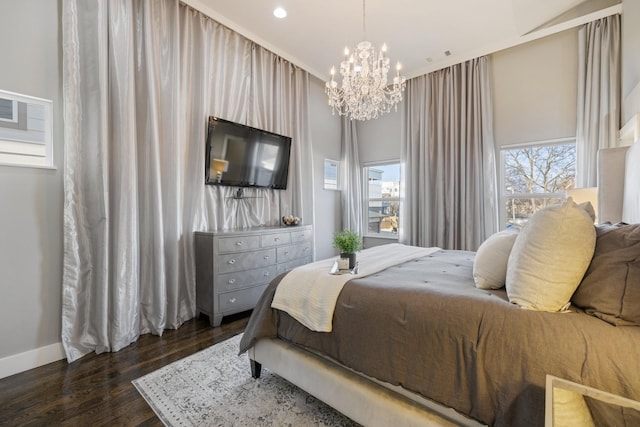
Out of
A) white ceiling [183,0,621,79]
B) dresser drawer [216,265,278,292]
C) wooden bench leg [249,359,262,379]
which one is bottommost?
wooden bench leg [249,359,262,379]

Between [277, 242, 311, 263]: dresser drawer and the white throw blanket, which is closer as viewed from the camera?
the white throw blanket

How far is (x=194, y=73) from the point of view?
314cm

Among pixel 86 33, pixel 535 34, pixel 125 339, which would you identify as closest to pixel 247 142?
pixel 86 33

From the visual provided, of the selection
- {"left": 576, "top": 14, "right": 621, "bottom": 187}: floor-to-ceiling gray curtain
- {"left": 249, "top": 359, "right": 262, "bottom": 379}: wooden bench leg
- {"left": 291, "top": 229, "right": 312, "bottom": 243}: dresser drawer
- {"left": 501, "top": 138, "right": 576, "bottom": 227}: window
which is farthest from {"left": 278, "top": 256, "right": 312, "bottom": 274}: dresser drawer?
{"left": 576, "top": 14, "right": 621, "bottom": 187}: floor-to-ceiling gray curtain

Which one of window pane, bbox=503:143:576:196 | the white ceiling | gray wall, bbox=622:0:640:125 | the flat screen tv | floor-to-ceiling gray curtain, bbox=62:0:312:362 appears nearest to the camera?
floor-to-ceiling gray curtain, bbox=62:0:312:362

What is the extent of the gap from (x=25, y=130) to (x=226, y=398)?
98.1 inches

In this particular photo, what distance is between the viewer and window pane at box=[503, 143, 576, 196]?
3.60 metres

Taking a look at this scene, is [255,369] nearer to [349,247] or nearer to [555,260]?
[349,247]

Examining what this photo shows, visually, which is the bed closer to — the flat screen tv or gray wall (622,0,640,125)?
the flat screen tv

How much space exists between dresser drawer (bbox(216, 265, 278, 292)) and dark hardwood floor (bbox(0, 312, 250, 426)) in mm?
517

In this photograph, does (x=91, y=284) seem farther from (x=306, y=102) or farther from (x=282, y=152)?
(x=306, y=102)

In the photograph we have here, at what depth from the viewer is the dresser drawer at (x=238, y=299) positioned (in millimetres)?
2871

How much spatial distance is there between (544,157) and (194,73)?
15.0 ft

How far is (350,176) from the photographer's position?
528 centimetres
